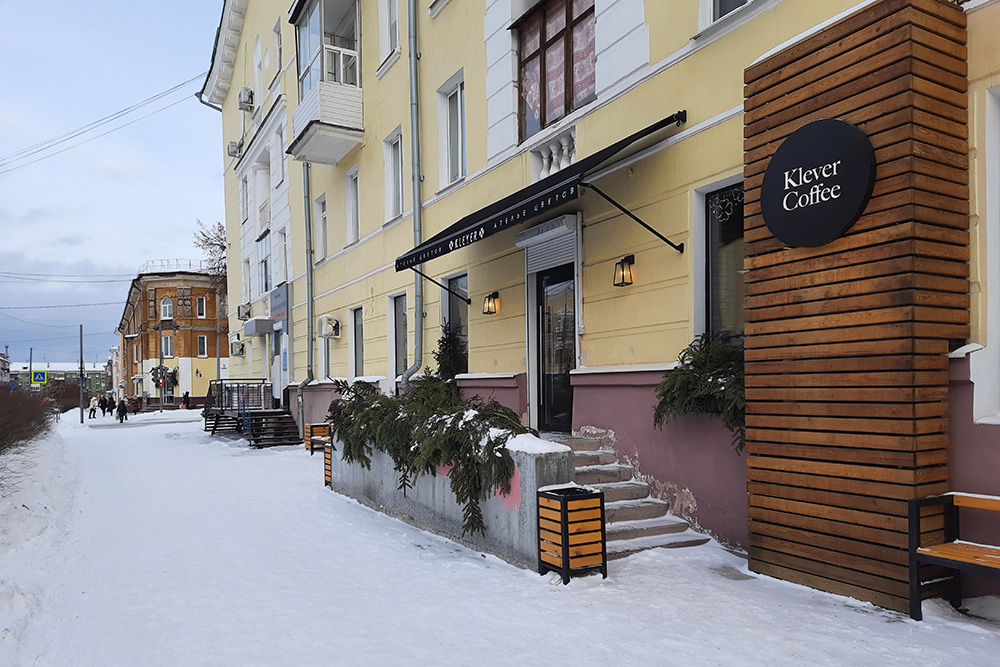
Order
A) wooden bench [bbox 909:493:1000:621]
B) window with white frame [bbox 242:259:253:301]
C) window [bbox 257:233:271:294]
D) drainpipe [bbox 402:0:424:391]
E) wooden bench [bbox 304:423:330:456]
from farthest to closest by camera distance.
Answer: window with white frame [bbox 242:259:253:301], window [bbox 257:233:271:294], wooden bench [bbox 304:423:330:456], drainpipe [bbox 402:0:424:391], wooden bench [bbox 909:493:1000:621]

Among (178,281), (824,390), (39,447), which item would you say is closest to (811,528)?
(824,390)

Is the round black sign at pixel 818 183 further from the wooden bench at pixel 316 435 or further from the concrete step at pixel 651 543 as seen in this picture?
the wooden bench at pixel 316 435

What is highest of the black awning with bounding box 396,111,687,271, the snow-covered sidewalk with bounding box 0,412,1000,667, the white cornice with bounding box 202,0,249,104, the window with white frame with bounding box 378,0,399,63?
the white cornice with bounding box 202,0,249,104

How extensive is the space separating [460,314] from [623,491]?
536cm

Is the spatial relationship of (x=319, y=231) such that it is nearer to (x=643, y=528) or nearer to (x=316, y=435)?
(x=316, y=435)

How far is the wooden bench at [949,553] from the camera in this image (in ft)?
13.4

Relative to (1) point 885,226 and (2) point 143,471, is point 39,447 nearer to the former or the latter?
(2) point 143,471

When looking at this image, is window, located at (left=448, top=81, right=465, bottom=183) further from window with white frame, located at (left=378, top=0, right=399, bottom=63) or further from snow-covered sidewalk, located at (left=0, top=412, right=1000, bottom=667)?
snow-covered sidewalk, located at (left=0, top=412, right=1000, bottom=667)

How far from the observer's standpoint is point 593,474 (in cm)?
714

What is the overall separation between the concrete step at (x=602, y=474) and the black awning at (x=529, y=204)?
248 centimetres

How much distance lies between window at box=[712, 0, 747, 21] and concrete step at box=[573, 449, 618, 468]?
4246 millimetres

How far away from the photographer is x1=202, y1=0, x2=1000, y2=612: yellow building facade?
6.23 m

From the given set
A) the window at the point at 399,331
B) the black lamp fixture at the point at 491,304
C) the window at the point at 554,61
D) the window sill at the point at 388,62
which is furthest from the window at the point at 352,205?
the window at the point at 554,61

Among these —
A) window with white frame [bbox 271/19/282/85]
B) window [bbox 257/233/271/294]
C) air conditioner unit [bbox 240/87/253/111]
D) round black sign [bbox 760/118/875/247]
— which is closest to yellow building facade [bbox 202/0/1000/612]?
round black sign [bbox 760/118/875/247]
